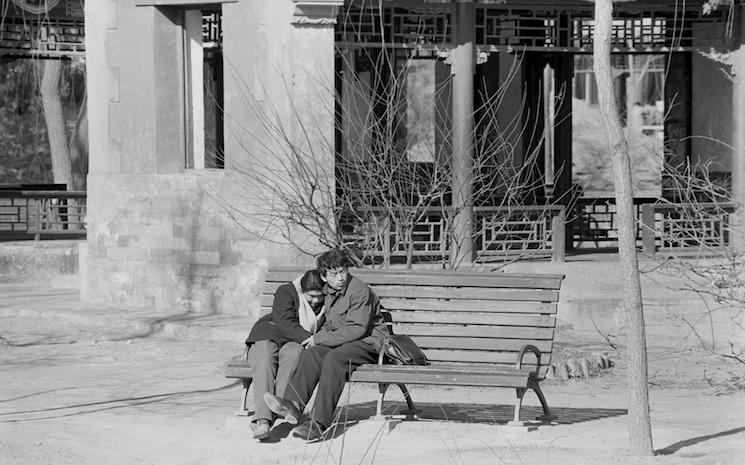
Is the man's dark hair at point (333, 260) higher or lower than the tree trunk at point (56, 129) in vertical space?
lower

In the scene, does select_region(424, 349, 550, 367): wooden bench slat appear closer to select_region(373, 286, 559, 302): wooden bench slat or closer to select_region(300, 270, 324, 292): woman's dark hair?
select_region(373, 286, 559, 302): wooden bench slat

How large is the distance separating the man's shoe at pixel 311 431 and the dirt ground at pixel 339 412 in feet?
0.21

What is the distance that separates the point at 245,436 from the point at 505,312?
188 cm

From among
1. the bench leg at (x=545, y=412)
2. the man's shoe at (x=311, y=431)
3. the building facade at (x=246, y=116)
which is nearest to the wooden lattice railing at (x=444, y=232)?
the building facade at (x=246, y=116)

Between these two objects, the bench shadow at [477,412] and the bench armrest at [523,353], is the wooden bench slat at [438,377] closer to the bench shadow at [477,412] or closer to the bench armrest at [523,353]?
the bench armrest at [523,353]

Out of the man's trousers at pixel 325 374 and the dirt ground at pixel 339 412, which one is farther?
the man's trousers at pixel 325 374

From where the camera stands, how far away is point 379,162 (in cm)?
1295

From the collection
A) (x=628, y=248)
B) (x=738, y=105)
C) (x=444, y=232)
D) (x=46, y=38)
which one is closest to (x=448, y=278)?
(x=628, y=248)

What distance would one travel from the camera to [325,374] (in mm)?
8562

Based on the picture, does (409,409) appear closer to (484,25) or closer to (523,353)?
(523,353)

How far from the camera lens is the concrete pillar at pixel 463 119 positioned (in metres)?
14.9

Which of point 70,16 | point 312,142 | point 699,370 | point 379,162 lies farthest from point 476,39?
point 70,16

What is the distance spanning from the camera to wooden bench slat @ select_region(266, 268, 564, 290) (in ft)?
30.2

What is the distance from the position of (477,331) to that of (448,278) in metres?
0.41
